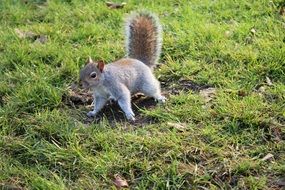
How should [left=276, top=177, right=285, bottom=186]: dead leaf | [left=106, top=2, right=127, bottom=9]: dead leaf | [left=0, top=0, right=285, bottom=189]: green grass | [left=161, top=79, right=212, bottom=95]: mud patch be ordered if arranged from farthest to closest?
[left=106, top=2, right=127, bottom=9]: dead leaf → [left=161, top=79, right=212, bottom=95]: mud patch → [left=0, top=0, right=285, bottom=189]: green grass → [left=276, top=177, right=285, bottom=186]: dead leaf

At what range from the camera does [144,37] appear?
363 cm

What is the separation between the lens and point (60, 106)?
344 centimetres

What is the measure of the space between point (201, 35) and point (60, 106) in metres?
1.29

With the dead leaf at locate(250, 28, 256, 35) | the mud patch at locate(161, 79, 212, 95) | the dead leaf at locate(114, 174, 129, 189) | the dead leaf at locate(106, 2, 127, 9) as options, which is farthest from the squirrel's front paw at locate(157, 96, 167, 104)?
the dead leaf at locate(106, 2, 127, 9)

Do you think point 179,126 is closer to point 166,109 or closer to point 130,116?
point 166,109

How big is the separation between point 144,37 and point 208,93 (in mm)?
607

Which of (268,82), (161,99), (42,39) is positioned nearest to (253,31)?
(268,82)

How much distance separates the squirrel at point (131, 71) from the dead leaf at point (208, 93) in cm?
26

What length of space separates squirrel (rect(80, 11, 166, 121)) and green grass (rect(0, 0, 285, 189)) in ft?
0.41

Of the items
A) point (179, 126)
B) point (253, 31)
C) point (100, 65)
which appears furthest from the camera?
point (253, 31)

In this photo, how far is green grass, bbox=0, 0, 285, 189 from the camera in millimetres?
2742

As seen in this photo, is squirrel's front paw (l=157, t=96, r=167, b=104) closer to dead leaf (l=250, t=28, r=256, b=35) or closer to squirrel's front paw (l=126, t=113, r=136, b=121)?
squirrel's front paw (l=126, t=113, r=136, b=121)

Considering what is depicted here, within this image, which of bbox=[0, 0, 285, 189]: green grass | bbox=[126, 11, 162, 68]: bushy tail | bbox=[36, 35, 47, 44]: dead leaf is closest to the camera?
bbox=[0, 0, 285, 189]: green grass

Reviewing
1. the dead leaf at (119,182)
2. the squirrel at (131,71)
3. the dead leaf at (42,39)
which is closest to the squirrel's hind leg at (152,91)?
the squirrel at (131,71)
